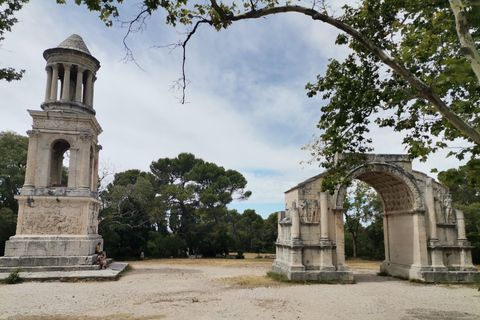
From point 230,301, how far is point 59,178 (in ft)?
44.6

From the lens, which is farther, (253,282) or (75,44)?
(75,44)

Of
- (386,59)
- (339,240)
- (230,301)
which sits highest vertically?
(386,59)

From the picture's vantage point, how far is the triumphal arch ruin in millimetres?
14734

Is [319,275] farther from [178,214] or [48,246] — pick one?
[178,214]

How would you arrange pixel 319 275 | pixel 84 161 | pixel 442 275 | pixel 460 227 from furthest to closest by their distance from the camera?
1. pixel 84 161
2. pixel 460 227
3. pixel 442 275
4. pixel 319 275

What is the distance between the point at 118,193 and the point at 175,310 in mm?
20251

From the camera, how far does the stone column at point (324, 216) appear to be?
49.0ft

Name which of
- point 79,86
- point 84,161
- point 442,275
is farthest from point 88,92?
point 442,275

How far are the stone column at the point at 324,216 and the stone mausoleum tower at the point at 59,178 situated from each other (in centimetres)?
1049

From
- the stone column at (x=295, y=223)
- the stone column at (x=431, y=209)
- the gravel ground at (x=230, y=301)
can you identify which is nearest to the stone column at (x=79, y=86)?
the gravel ground at (x=230, y=301)


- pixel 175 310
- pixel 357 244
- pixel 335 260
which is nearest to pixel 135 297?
pixel 175 310

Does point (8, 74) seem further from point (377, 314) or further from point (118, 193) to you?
point (118, 193)

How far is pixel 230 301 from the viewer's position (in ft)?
34.0

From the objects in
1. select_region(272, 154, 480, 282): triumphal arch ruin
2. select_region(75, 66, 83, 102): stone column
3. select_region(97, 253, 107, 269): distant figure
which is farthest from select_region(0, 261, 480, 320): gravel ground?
select_region(75, 66, 83, 102): stone column
